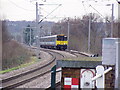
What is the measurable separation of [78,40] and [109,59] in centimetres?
3864

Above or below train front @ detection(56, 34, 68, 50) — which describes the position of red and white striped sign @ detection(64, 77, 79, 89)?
above

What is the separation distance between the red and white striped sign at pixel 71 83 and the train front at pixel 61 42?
39973mm

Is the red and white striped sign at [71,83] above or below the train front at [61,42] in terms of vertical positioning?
→ above

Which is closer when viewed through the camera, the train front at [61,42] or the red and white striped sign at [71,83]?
the red and white striped sign at [71,83]

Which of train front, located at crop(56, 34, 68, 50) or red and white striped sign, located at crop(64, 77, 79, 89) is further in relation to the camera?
train front, located at crop(56, 34, 68, 50)

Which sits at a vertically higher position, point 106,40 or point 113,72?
point 106,40

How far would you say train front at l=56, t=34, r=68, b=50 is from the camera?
44375mm

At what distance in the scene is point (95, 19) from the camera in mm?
46812

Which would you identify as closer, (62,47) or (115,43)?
(115,43)

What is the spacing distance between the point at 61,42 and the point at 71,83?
1606 inches

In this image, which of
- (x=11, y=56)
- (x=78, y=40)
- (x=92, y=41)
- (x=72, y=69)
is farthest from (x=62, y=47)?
(x=72, y=69)

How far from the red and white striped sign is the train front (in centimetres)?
3997

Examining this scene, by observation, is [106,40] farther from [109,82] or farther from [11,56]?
[11,56]

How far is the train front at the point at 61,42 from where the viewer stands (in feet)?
146
